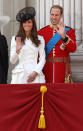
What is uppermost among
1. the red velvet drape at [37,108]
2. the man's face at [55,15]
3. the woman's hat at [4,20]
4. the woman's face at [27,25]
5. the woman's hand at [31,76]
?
the woman's hat at [4,20]

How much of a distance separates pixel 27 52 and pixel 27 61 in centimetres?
9

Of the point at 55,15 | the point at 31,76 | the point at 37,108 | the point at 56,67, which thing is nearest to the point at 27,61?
the point at 31,76

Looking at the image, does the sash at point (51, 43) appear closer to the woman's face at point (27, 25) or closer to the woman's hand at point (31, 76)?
the woman's face at point (27, 25)

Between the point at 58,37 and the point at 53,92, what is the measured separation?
3.91ft

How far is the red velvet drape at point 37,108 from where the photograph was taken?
385cm

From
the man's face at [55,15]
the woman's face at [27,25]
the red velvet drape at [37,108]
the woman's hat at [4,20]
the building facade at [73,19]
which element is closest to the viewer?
the red velvet drape at [37,108]

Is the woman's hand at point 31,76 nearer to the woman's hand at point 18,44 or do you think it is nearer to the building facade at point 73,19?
the woman's hand at point 18,44

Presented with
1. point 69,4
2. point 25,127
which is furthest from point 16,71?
point 69,4

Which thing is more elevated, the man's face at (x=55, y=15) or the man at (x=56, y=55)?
the man's face at (x=55, y=15)

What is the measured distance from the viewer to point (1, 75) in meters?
5.05

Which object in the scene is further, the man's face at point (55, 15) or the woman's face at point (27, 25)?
the man's face at point (55, 15)

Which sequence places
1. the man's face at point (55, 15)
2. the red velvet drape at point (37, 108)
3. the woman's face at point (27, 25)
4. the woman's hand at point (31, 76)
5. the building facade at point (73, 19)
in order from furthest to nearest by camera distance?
the building facade at point (73, 19) < the man's face at point (55, 15) < the woman's face at point (27, 25) < the woman's hand at point (31, 76) < the red velvet drape at point (37, 108)

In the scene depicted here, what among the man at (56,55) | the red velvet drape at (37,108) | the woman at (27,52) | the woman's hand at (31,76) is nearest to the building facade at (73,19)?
the man at (56,55)

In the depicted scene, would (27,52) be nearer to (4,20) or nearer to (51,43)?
(51,43)
